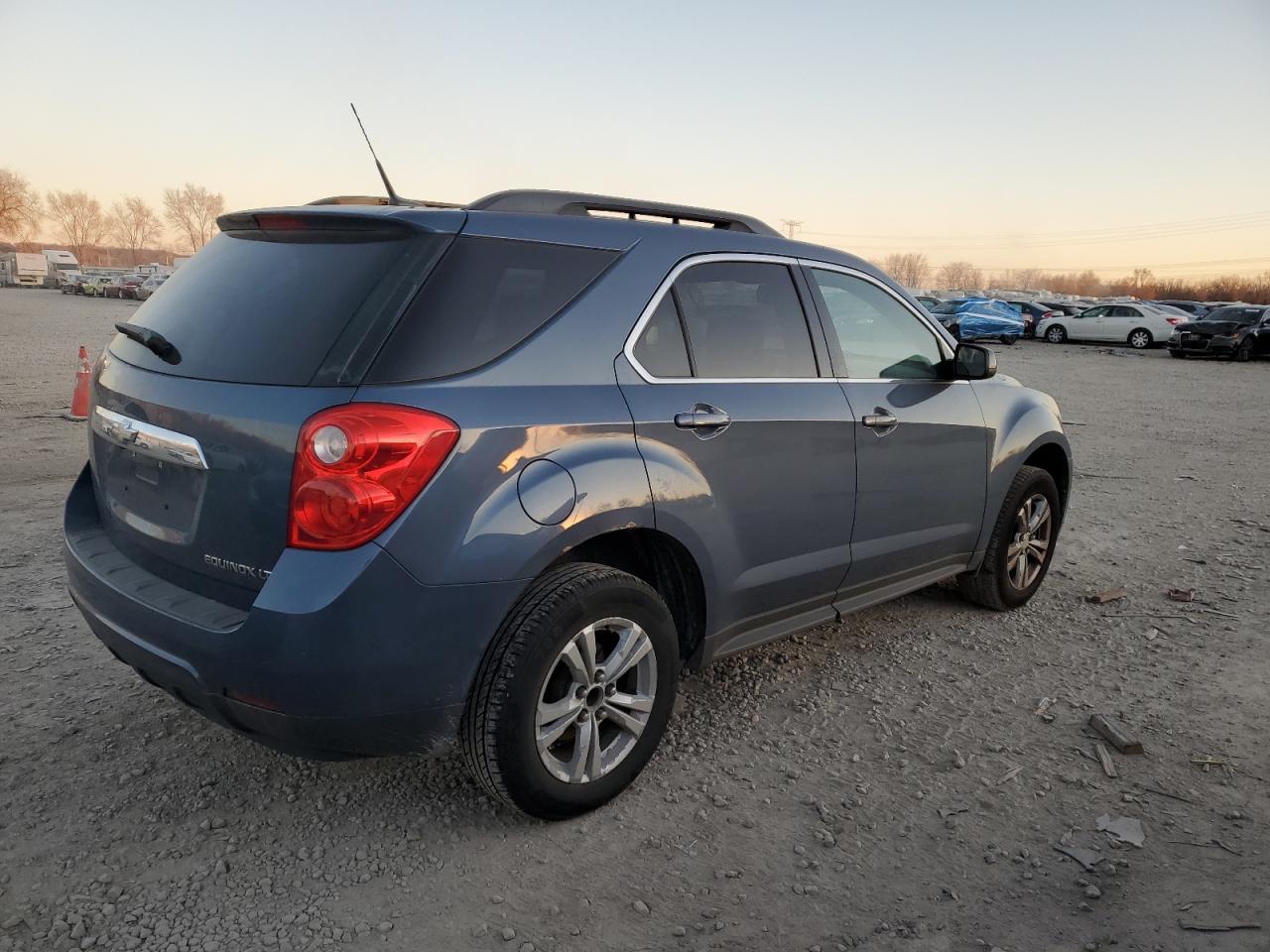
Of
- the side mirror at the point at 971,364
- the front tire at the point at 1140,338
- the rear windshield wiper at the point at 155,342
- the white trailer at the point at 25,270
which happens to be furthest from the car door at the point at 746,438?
the white trailer at the point at 25,270

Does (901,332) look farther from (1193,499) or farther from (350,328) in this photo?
(1193,499)

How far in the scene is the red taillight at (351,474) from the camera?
236 cm

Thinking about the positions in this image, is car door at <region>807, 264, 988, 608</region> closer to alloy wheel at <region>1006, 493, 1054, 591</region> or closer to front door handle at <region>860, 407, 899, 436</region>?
front door handle at <region>860, 407, 899, 436</region>

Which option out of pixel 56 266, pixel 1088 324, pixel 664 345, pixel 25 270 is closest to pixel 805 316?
pixel 664 345

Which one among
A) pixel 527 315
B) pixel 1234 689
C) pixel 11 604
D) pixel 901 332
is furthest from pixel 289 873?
pixel 1234 689

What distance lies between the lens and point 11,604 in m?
4.45

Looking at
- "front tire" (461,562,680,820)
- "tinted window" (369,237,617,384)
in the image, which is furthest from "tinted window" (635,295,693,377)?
"front tire" (461,562,680,820)

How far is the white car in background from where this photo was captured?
3250 cm

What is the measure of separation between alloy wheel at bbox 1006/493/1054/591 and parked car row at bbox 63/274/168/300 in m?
55.0

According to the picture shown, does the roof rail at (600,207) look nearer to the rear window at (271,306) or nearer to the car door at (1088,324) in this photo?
the rear window at (271,306)

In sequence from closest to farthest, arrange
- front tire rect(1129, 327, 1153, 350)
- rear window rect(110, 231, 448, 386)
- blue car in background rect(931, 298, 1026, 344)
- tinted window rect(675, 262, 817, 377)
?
rear window rect(110, 231, 448, 386) < tinted window rect(675, 262, 817, 377) < front tire rect(1129, 327, 1153, 350) < blue car in background rect(931, 298, 1026, 344)

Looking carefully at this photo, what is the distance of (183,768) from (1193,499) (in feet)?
26.2

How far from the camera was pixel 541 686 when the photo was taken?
2.67m

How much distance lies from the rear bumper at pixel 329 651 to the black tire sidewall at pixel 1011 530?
3111mm
